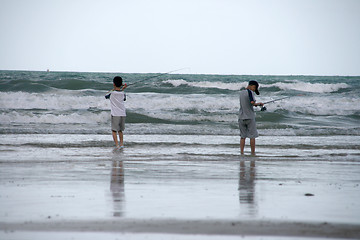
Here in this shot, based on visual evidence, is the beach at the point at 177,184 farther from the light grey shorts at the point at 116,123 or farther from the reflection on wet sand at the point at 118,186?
the light grey shorts at the point at 116,123

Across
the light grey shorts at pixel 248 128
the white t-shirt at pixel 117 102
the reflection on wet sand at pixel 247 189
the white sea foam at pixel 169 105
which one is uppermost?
the white t-shirt at pixel 117 102

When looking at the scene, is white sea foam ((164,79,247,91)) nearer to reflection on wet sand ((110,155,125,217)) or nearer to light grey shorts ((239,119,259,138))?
light grey shorts ((239,119,259,138))

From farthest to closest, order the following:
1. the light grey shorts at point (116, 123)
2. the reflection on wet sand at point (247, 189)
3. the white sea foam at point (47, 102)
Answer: the white sea foam at point (47, 102) < the light grey shorts at point (116, 123) < the reflection on wet sand at point (247, 189)

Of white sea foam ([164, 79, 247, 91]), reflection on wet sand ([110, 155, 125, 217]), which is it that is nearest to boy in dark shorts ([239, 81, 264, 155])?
reflection on wet sand ([110, 155, 125, 217])

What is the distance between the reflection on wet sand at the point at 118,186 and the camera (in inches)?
177

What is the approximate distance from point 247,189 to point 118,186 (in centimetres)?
136

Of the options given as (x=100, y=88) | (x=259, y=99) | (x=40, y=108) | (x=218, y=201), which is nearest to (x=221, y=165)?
(x=218, y=201)

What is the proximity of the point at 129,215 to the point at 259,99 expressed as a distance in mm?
23539

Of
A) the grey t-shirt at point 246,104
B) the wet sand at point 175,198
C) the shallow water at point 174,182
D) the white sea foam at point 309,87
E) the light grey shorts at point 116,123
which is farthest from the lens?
the white sea foam at point 309,87

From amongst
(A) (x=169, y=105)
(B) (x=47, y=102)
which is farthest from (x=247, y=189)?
(B) (x=47, y=102)

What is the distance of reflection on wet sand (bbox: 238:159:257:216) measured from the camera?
15.1 ft

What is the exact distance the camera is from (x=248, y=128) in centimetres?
979

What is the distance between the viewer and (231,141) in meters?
12.6

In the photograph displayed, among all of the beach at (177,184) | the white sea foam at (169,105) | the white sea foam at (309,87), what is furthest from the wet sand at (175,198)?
the white sea foam at (309,87)
